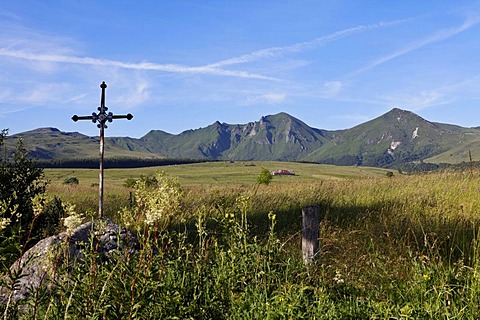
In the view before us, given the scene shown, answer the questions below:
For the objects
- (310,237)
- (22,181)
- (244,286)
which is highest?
(22,181)

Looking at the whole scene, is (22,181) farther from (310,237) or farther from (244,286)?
(244,286)

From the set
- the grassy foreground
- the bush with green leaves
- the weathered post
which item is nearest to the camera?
the grassy foreground

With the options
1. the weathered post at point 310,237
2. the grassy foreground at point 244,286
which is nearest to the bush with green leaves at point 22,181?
the grassy foreground at point 244,286

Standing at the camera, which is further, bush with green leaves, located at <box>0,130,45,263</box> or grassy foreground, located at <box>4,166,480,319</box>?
bush with green leaves, located at <box>0,130,45,263</box>

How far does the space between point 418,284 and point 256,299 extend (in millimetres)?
1896

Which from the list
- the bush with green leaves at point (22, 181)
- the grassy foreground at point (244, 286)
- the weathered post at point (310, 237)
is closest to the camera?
the grassy foreground at point (244, 286)

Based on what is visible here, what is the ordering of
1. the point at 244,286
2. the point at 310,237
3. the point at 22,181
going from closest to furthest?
the point at 244,286 < the point at 310,237 < the point at 22,181

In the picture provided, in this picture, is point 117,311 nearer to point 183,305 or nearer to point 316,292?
point 183,305

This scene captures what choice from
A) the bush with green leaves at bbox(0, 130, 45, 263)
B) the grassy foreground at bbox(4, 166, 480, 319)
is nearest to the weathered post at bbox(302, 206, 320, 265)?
the grassy foreground at bbox(4, 166, 480, 319)

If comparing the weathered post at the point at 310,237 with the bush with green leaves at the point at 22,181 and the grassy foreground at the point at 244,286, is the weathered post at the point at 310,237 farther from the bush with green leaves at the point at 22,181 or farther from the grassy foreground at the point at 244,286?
the bush with green leaves at the point at 22,181

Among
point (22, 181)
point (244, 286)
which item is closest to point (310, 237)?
point (244, 286)

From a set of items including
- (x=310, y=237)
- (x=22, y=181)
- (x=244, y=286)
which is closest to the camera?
(x=244, y=286)

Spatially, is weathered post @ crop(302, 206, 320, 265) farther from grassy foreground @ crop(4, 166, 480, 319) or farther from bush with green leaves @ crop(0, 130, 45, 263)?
bush with green leaves @ crop(0, 130, 45, 263)

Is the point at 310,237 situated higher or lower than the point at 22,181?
lower
